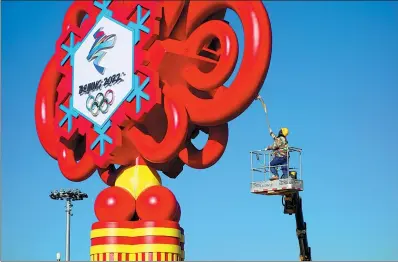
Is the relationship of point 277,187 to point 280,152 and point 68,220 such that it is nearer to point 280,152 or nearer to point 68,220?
point 280,152

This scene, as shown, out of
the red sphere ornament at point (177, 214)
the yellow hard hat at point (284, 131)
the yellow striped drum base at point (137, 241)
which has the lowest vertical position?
the yellow striped drum base at point (137, 241)

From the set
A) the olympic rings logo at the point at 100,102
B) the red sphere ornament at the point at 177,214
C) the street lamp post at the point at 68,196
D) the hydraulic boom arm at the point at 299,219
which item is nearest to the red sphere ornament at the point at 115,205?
the red sphere ornament at the point at 177,214

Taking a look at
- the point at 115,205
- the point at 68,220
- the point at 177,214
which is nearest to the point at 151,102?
the point at 115,205

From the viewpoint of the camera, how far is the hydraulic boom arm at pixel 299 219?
61.3 ft

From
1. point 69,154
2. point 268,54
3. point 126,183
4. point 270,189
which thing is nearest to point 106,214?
point 126,183

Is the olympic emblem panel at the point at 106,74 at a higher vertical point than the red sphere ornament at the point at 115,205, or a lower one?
higher

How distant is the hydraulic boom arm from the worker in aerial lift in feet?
5.46

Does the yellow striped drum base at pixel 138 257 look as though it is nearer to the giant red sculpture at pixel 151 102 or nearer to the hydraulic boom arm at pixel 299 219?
the giant red sculpture at pixel 151 102

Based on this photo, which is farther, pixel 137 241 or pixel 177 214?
pixel 177 214

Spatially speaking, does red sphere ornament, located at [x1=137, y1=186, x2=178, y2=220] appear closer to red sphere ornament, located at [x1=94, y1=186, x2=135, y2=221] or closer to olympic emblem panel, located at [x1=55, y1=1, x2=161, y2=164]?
red sphere ornament, located at [x1=94, y1=186, x2=135, y2=221]

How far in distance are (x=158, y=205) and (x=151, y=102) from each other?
75.7 inches

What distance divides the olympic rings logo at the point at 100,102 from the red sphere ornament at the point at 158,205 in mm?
1879

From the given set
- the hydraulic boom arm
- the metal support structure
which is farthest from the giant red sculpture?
the metal support structure

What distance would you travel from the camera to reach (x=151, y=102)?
52.3 feet
